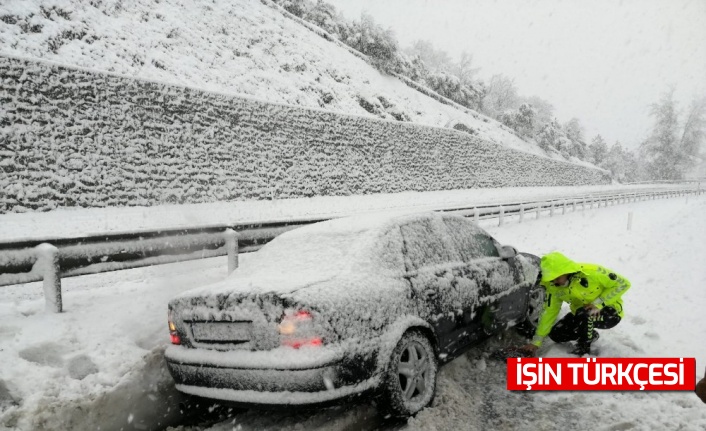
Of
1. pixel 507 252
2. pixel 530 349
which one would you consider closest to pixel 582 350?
pixel 530 349

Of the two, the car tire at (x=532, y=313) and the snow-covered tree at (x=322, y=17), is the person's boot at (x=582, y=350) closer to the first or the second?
the car tire at (x=532, y=313)

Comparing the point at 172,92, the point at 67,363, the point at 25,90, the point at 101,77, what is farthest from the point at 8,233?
the point at 67,363

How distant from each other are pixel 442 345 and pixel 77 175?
13.6 meters

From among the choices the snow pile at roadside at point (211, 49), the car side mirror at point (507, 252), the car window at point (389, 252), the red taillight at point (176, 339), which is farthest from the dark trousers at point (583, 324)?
the snow pile at roadside at point (211, 49)

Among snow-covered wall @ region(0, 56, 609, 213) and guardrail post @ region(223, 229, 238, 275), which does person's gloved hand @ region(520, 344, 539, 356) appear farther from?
snow-covered wall @ region(0, 56, 609, 213)

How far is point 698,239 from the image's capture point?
37.9 ft

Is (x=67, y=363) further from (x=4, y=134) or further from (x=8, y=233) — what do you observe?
(x=4, y=134)

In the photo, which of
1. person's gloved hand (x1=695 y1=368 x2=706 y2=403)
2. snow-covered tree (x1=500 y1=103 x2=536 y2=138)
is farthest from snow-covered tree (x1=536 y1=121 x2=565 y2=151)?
person's gloved hand (x1=695 y1=368 x2=706 y2=403)

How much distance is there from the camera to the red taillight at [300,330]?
2.91m

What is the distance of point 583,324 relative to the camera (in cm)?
475

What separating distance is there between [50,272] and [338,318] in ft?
10.3

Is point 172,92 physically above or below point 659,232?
above

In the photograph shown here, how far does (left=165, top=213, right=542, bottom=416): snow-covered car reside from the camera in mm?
2928

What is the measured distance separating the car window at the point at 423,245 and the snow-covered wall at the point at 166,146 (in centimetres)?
1274
